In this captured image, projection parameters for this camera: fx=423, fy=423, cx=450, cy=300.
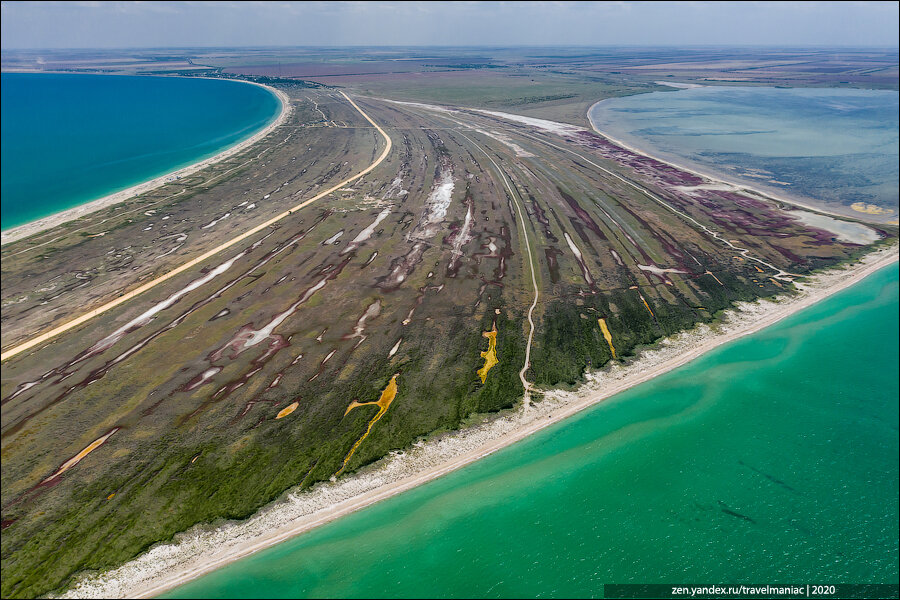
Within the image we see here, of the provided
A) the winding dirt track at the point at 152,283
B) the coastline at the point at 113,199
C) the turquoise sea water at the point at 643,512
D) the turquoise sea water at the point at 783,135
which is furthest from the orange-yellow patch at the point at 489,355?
the turquoise sea water at the point at 783,135

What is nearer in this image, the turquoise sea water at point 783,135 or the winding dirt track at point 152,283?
the winding dirt track at point 152,283

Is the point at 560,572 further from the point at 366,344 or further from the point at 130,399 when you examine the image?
the point at 130,399

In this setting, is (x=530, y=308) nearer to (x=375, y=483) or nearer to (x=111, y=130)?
(x=375, y=483)

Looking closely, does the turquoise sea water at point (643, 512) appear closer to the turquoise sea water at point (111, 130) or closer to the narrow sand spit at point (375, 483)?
the narrow sand spit at point (375, 483)

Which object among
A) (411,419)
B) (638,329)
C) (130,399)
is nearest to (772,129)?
(638,329)

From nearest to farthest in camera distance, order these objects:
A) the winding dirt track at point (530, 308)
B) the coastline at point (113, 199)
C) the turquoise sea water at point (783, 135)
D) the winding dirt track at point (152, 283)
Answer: the winding dirt track at point (530, 308) < the winding dirt track at point (152, 283) < the coastline at point (113, 199) < the turquoise sea water at point (783, 135)

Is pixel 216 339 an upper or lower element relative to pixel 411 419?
upper
